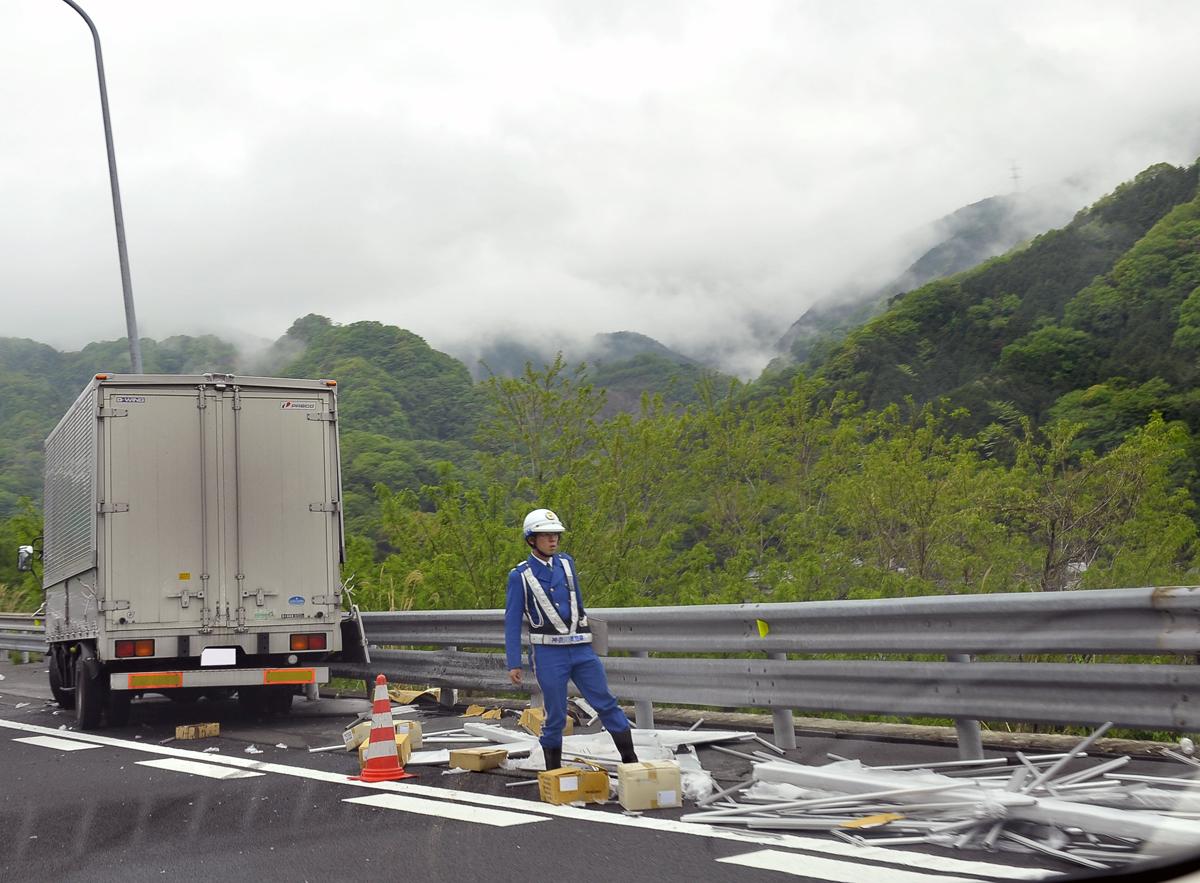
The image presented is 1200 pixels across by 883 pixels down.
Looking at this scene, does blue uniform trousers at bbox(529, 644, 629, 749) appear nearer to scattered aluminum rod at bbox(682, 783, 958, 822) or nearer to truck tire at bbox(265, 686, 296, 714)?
scattered aluminum rod at bbox(682, 783, 958, 822)

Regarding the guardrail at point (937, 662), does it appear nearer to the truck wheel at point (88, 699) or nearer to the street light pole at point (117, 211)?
the truck wheel at point (88, 699)

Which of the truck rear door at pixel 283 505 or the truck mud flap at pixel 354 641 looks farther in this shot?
the truck mud flap at pixel 354 641

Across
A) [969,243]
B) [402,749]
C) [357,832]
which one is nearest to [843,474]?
[402,749]

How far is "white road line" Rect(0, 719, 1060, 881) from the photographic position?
5074 millimetres

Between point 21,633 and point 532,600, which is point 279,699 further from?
point 21,633

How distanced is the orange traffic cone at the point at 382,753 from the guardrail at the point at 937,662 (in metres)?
1.53

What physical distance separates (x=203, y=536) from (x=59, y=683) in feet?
13.2

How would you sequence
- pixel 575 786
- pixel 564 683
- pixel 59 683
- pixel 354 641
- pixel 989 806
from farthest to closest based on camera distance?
pixel 59 683 → pixel 354 641 → pixel 564 683 → pixel 575 786 → pixel 989 806

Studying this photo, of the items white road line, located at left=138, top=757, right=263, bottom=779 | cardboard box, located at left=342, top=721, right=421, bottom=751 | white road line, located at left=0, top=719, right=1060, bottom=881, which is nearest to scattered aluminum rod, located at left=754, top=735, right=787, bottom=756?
white road line, located at left=0, top=719, right=1060, bottom=881

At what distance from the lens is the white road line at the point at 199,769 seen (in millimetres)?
8922

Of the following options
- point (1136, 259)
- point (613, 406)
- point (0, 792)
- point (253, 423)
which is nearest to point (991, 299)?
point (1136, 259)

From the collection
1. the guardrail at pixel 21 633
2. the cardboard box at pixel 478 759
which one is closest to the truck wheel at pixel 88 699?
the cardboard box at pixel 478 759

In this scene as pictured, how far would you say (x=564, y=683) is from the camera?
8.00m

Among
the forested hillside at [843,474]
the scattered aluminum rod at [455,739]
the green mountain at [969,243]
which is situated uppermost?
the green mountain at [969,243]
